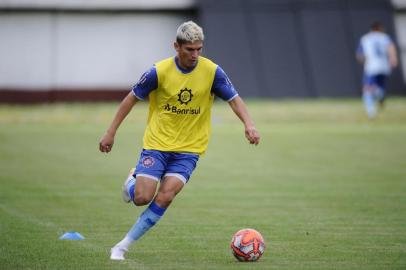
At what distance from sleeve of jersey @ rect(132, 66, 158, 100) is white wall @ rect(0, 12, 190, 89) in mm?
25587

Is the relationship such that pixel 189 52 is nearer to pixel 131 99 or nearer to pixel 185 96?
pixel 185 96

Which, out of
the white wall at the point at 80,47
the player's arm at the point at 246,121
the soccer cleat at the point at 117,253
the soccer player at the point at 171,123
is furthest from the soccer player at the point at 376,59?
the soccer cleat at the point at 117,253

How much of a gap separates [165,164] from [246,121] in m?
0.88

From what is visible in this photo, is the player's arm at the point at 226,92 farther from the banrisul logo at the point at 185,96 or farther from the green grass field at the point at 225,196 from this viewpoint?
the green grass field at the point at 225,196

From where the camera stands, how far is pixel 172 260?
361 inches

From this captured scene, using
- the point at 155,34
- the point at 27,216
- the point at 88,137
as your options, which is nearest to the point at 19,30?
the point at 155,34

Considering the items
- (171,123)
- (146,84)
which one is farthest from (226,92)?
(146,84)

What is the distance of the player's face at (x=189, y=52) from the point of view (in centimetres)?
903

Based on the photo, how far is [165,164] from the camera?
371 inches

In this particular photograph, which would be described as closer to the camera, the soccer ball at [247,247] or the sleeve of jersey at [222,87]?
the soccer ball at [247,247]

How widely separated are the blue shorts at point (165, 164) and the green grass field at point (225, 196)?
2.60 ft

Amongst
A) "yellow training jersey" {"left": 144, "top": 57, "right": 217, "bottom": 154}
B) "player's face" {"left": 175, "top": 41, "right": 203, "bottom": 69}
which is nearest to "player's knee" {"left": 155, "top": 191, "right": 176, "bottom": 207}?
"yellow training jersey" {"left": 144, "top": 57, "right": 217, "bottom": 154}

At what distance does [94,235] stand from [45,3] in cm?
2399

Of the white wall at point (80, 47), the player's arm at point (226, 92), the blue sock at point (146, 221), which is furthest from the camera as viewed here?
the white wall at point (80, 47)
